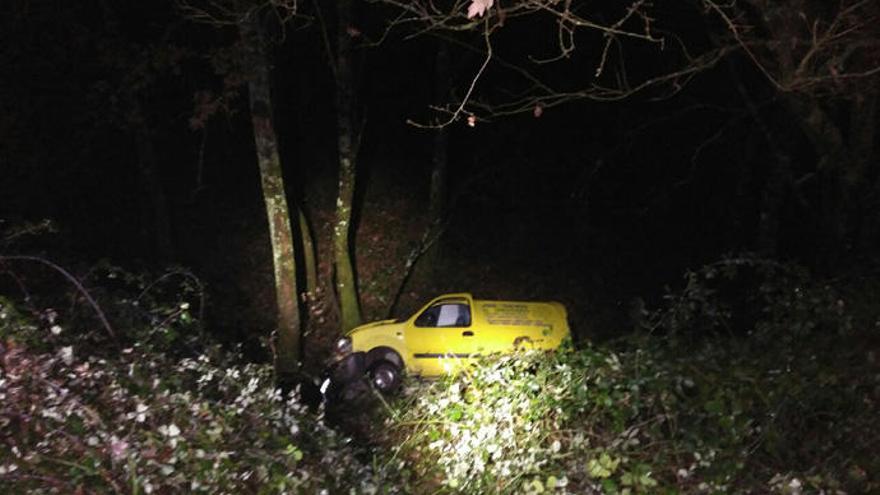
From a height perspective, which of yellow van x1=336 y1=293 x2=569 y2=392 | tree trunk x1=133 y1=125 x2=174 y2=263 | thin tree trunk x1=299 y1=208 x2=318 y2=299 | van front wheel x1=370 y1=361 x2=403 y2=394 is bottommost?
van front wheel x1=370 y1=361 x2=403 y2=394

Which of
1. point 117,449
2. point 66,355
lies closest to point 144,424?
point 117,449

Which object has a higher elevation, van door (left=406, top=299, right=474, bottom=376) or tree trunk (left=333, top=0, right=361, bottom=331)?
Answer: tree trunk (left=333, top=0, right=361, bottom=331)

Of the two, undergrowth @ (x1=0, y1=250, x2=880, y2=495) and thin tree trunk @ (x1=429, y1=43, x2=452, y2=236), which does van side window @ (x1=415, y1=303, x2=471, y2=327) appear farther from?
undergrowth @ (x1=0, y1=250, x2=880, y2=495)

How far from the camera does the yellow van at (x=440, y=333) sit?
1554cm

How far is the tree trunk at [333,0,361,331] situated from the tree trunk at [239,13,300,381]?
6.04 feet

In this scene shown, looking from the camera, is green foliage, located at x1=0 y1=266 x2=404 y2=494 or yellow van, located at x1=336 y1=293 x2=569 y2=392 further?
yellow van, located at x1=336 y1=293 x2=569 y2=392

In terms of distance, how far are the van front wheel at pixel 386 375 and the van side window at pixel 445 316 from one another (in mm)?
911

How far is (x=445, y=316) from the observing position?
51.7 feet

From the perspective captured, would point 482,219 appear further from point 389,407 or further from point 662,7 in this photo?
point 389,407

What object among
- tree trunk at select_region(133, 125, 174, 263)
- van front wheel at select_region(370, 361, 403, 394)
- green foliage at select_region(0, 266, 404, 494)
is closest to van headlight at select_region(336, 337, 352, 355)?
van front wheel at select_region(370, 361, 403, 394)

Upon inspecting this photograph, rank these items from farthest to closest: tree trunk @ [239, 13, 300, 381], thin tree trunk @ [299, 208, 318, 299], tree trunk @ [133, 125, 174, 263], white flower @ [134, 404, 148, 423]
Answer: tree trunk @ [133, 125, 174, 263] < thin tree trunk @ [299, 208, 318, 299] < tree trunk @ [239, 13, 300, 381] < white flower @ [134, 404, 148, 423]

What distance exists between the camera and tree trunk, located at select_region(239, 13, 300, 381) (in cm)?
1498

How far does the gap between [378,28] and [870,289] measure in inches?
545

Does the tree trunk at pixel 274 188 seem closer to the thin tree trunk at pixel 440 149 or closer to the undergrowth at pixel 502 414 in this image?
the thin tree trunk at pixel 440 149
